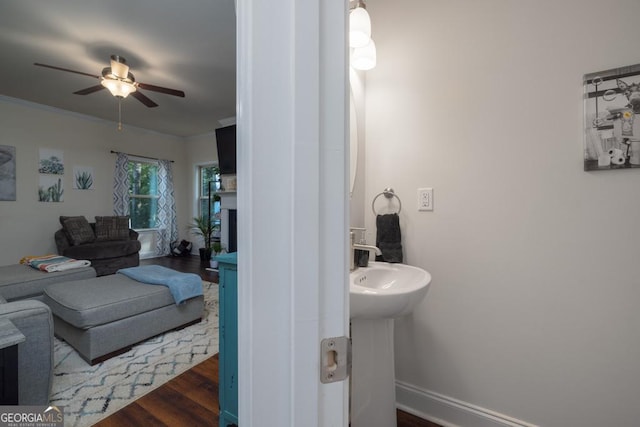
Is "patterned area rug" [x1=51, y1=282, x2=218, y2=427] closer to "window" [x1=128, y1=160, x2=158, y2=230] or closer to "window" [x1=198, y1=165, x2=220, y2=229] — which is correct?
"window" [x1=198, y1=165, x2=220, y2=229]

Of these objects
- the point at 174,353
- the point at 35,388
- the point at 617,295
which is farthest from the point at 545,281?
the point at 35,388

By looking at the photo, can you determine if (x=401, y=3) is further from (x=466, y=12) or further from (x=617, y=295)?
(x=617, y=295)

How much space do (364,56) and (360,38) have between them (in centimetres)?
11

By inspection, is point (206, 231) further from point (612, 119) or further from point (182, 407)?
point (612, 119)

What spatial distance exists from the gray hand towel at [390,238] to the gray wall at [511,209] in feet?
0.29

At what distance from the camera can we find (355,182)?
58.1 inches

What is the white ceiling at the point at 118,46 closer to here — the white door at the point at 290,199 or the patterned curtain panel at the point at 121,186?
the patterned curtain panel at the point at 121,186

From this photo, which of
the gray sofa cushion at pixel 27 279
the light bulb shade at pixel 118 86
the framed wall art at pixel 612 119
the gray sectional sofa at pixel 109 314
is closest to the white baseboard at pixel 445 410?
the framed wall art at pixel 612 119

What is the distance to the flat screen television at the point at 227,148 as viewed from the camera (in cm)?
437

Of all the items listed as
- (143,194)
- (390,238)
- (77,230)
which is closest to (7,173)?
(77,230)

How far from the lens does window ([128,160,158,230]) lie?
209 inches

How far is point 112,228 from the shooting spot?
14.4 ft

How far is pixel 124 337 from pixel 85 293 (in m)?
0.45

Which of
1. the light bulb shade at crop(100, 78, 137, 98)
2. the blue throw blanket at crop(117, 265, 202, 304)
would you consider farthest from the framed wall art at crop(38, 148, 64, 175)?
the blue throw blanket at crop(117, 265, 202, 304)
